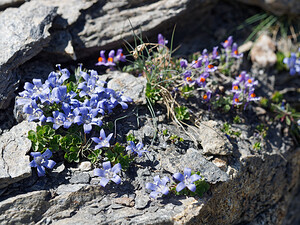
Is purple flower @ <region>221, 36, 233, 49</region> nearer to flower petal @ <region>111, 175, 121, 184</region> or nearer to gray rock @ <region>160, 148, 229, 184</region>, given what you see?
gray rock @ <region>160, 148, 229, 184</region>

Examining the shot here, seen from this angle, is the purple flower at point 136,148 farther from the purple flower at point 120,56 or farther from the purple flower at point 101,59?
the purple flower at point 120,56

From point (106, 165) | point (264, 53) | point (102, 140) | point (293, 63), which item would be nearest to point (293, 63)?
point (293, 63)

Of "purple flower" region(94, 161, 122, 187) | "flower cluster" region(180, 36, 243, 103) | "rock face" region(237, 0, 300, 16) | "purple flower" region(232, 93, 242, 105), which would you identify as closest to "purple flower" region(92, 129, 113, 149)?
"purple flower" region(94, 161, 122, 187)

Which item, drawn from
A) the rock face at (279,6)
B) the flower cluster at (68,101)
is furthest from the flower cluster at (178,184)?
the rock face at (279,6)

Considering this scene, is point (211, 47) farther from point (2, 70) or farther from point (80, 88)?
point (2, 70)

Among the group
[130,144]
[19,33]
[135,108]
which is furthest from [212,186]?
[19,33]

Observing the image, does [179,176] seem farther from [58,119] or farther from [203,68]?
[203,68]
